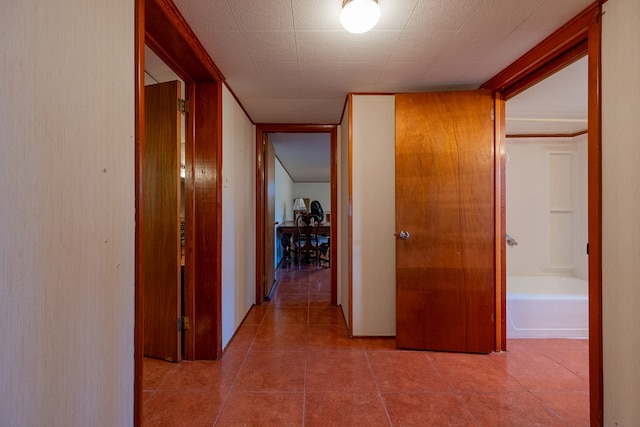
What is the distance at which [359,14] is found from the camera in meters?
1.31

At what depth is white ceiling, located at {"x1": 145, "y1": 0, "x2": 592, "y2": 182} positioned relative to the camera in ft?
4.61

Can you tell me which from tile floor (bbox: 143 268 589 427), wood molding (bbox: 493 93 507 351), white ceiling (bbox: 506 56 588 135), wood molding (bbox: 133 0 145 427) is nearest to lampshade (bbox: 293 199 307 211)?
white ceiling (bbox: 506 56 588 135)

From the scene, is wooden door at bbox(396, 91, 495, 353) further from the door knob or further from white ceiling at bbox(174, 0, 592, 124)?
white ceiling at bbox(174, 0, 592, 124)

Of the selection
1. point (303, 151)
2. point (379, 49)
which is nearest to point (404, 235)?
point (379, 49)

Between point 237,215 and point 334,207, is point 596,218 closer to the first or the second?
point 334,207

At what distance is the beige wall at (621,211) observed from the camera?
1160mm

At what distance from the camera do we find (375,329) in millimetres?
2480

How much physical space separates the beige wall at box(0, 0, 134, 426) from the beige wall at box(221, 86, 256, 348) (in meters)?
1.14

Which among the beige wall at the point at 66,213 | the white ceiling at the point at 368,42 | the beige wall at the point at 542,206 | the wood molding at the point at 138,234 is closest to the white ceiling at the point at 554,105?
the beige wall at the point at 542,206

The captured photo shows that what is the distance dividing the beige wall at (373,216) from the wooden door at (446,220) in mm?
234

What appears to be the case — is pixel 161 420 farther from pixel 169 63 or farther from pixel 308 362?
pixel 169 63

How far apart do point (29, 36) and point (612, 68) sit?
85.8 inches

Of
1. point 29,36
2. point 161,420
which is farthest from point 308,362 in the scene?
point 29,36

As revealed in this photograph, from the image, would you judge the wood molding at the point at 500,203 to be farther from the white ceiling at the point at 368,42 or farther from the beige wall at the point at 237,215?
the beige wall at the point at 237,215
